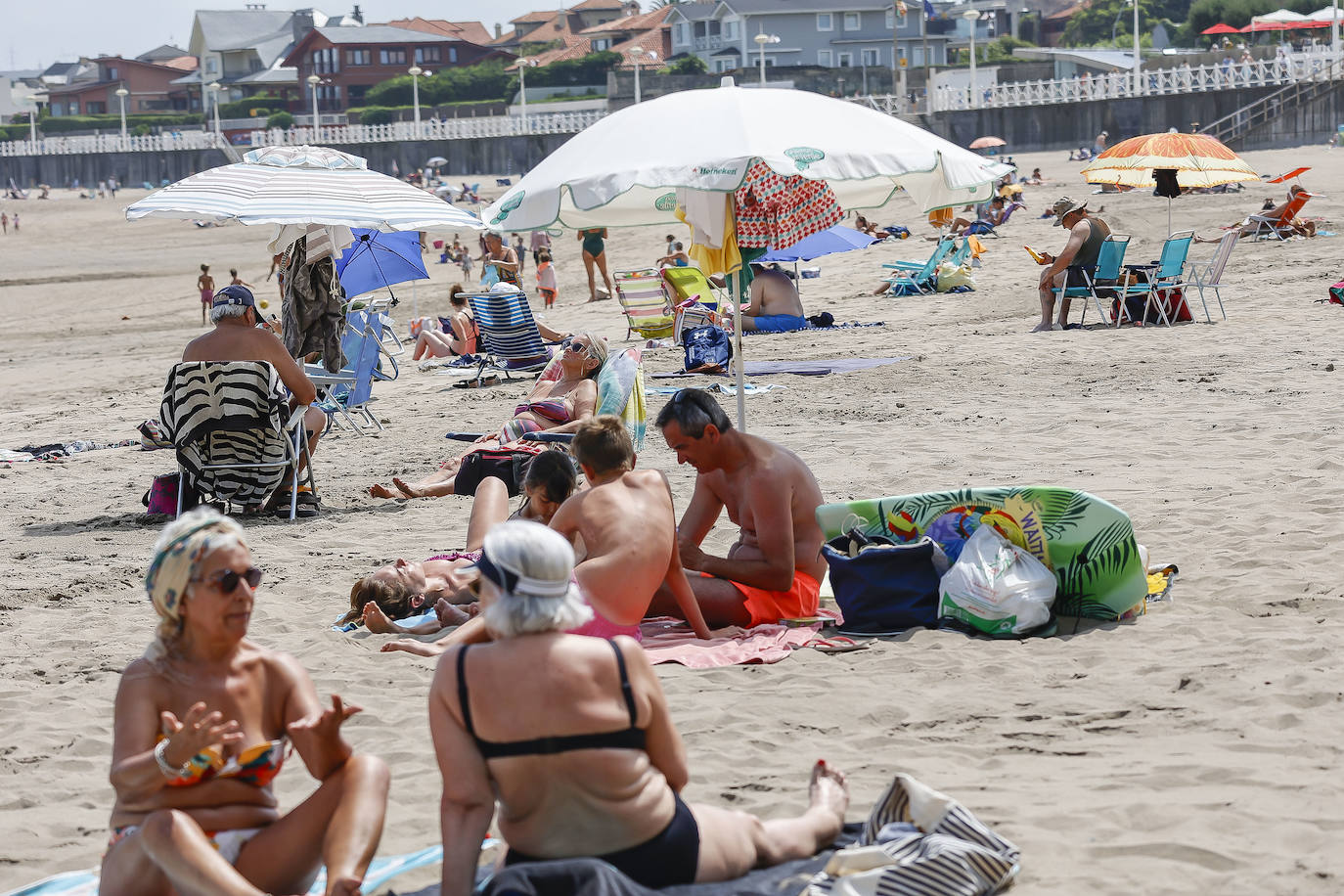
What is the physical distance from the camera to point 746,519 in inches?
196

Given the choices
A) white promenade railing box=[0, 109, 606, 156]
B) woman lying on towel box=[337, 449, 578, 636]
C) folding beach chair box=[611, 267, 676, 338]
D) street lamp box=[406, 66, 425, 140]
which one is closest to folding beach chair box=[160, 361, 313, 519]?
woman lying on towel box=[337, 449, 578, 636]

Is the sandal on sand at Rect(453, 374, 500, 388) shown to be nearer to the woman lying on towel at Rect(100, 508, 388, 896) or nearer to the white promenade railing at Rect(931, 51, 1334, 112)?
the woman lying on towel at Rect(100, 508, 388, 896)

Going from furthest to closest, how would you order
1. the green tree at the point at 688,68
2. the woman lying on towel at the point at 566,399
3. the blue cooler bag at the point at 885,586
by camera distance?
the green tree at the point at 688,68
the woman lying on towel at the point at 566,399
the blue cooler bag at the point at 885,586

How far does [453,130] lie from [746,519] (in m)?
57.6

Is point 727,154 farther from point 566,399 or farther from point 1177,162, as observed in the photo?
point 1177,162

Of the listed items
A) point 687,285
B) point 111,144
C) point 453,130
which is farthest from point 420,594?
point 111,144

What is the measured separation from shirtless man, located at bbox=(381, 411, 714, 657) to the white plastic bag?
0.97 metres

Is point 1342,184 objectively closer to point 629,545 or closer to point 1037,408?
point 1037,408

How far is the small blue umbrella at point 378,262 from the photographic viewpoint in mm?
11820

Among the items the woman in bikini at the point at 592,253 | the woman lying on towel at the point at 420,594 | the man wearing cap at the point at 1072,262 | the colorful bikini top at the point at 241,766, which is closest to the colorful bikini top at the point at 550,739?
the colorful bikini top at the point at 241,766

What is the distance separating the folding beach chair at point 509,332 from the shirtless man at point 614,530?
25.7 ft

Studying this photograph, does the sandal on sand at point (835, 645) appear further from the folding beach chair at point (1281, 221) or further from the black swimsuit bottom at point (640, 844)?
the folding beach chair at point (1281, 221)

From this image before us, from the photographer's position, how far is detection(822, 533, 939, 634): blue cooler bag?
Result: 15.8 ft

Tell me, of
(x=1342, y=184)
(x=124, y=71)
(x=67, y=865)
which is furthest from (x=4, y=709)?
(x=124, y=71)
